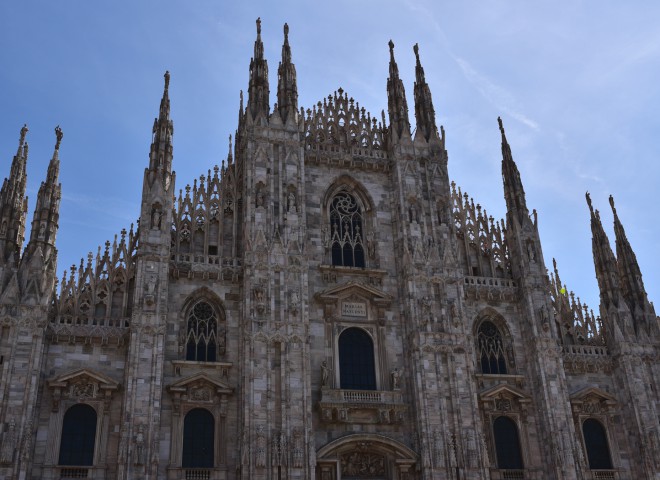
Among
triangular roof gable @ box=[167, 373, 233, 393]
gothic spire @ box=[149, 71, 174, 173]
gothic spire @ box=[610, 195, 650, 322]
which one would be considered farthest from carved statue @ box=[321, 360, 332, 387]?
gothic spire @ box=[610, 195, 650, 322]

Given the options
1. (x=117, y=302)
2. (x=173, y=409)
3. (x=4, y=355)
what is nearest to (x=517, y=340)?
(x=173, y=409)

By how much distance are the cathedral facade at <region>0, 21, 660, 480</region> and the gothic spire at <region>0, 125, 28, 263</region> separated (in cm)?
9

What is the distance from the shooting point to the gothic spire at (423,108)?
33031 millimetres

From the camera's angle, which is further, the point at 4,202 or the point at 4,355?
the point at 4,202

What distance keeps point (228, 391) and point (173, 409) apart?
2.01 metres

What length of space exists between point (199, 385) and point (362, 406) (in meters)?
6.06

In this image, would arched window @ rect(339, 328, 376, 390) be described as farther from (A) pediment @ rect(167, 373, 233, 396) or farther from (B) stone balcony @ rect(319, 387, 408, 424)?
(A) pediment @ rect(167, 373, 233, 396)

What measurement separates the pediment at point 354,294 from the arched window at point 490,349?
4.44 m

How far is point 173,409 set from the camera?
24.8 metres

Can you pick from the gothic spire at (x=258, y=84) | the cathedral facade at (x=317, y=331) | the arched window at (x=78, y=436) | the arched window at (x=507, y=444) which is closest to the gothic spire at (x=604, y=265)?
the cathedral facade at (x=317, y=331)

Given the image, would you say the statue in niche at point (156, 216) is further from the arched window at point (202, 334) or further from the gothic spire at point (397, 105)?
the gothic spire at point (397, 105)

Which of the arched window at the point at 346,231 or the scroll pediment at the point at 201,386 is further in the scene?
the arched window at the point at 346,231

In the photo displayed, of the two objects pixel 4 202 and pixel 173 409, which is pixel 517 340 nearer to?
pixel 173 409

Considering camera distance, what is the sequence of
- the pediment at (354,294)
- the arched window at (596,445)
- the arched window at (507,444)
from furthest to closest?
the arched window at (596,445) < the pediment at (354,294) < the arched window at (507,444)
